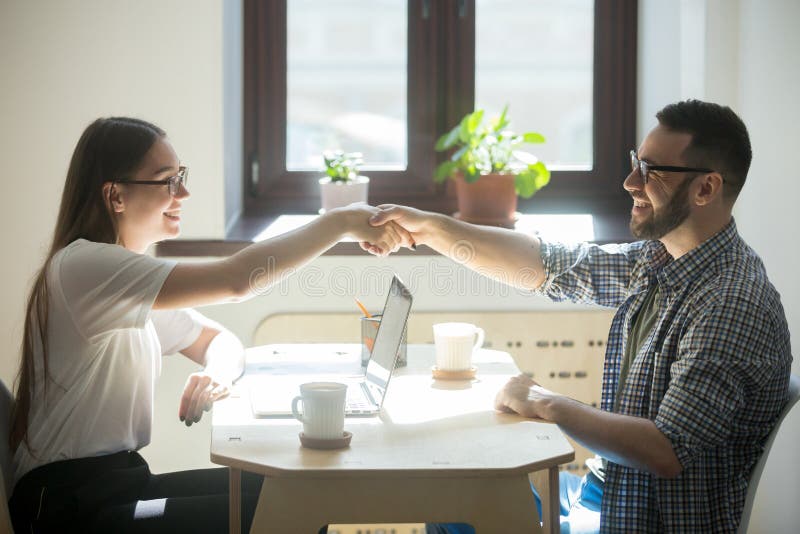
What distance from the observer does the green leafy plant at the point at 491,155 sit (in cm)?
288

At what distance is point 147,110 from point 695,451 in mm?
1818

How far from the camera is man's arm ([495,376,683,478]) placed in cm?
158

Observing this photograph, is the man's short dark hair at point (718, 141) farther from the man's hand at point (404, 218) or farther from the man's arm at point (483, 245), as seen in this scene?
the man's hand at point (404, 218)

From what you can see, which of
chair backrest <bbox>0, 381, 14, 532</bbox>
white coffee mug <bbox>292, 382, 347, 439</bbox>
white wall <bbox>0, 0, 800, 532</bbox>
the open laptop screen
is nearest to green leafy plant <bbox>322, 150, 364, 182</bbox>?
white wall <bbox>0, 0, 800, 532</bbox>

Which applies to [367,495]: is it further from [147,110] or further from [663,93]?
[663,93]

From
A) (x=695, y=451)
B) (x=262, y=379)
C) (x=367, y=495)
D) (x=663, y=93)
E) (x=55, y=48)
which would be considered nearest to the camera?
(x=367, y=495)

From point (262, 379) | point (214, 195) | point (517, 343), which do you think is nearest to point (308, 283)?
A: point (214, 195)

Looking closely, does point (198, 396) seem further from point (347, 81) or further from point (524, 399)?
point (347, 81)

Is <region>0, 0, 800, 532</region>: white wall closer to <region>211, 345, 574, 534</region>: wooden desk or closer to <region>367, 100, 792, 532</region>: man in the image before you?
<region>367, 100, 792, 532</region>: man

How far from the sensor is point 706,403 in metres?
1.56

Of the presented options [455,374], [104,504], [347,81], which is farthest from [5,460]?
[347,81]

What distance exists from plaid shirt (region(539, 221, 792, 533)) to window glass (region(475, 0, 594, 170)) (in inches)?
56.9

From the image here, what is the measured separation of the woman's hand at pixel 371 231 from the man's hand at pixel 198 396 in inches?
19.0

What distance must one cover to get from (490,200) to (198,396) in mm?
1364
